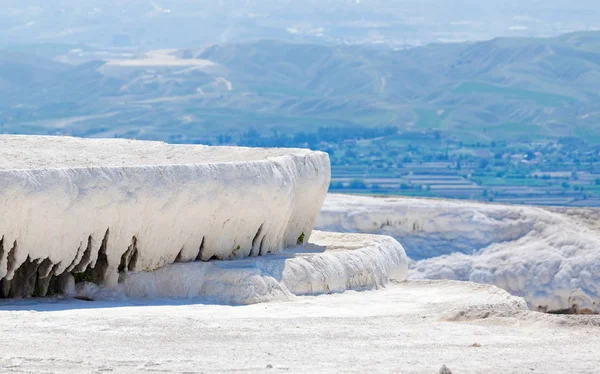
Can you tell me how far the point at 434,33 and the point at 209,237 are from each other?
151122mm

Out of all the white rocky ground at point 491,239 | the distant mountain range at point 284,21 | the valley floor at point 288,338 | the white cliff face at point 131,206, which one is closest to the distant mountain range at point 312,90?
the distant mountain range at point 284,21

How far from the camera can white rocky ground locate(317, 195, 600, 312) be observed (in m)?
34.3

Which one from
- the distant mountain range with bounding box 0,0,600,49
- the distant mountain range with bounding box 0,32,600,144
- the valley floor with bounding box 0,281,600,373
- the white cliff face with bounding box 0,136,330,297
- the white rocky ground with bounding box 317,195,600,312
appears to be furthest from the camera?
the distant mountain range with bounding box 0,0,600,49

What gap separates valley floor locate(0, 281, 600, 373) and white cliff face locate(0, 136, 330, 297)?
0.74m

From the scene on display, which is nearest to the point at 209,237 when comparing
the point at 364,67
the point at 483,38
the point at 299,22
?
the point at 364,67

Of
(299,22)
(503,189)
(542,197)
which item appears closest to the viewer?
(542,197)

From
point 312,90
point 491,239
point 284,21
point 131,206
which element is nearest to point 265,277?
point 131,206

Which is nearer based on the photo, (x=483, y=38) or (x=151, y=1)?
(x=483, y=38)

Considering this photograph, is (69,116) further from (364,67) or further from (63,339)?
(63,339)

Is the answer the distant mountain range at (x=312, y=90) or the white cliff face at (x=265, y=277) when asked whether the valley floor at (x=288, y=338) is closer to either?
the white cliff face at (x=265, y=277)

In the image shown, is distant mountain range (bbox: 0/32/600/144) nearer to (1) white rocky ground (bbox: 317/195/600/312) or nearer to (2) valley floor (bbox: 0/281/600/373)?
(1) white rocky ground (bbox: 317/195/600/312)

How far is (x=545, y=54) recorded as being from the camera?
126 meters

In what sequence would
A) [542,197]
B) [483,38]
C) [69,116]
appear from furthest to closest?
1. [483,38]
2. [69,116]
3. [542,197]

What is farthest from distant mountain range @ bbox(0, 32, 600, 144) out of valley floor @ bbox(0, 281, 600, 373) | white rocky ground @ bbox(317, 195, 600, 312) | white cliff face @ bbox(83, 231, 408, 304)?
valley floor @ bbox(0, 281, 600, 373)
